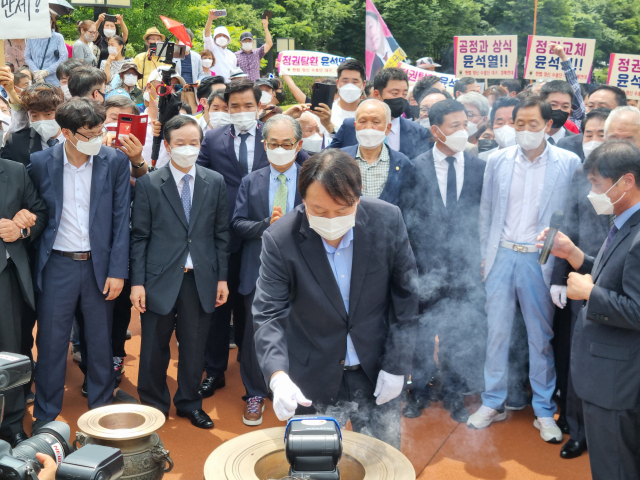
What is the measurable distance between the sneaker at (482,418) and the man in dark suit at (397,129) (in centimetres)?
211

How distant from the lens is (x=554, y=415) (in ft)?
15.6

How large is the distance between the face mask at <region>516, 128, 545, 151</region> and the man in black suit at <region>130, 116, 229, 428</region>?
218cm

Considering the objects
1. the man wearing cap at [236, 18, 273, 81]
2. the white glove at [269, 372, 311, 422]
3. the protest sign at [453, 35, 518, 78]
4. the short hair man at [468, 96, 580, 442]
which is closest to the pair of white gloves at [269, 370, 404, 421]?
the white glove at [269, 372, 311, 422]

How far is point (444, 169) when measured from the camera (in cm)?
473

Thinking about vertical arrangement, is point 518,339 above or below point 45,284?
below

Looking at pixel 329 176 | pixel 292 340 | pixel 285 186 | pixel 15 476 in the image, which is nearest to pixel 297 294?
pixel 292 340

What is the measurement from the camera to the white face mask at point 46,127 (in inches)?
184

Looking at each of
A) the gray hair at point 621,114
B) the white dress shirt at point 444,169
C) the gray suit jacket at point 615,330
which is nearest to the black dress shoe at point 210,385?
the white dress shirt at point 444,169

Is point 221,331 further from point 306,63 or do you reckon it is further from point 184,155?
point 306,63

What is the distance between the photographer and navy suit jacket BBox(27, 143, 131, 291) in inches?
169

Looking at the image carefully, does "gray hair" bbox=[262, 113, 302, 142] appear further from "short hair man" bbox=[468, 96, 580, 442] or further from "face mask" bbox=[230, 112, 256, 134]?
"short hair man" bbox=[468, 96, 580, 442]

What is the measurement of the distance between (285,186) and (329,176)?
2.09m

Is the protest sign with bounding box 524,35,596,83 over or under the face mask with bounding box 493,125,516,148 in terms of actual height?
over

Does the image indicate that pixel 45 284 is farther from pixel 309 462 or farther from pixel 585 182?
pixel 585 182
